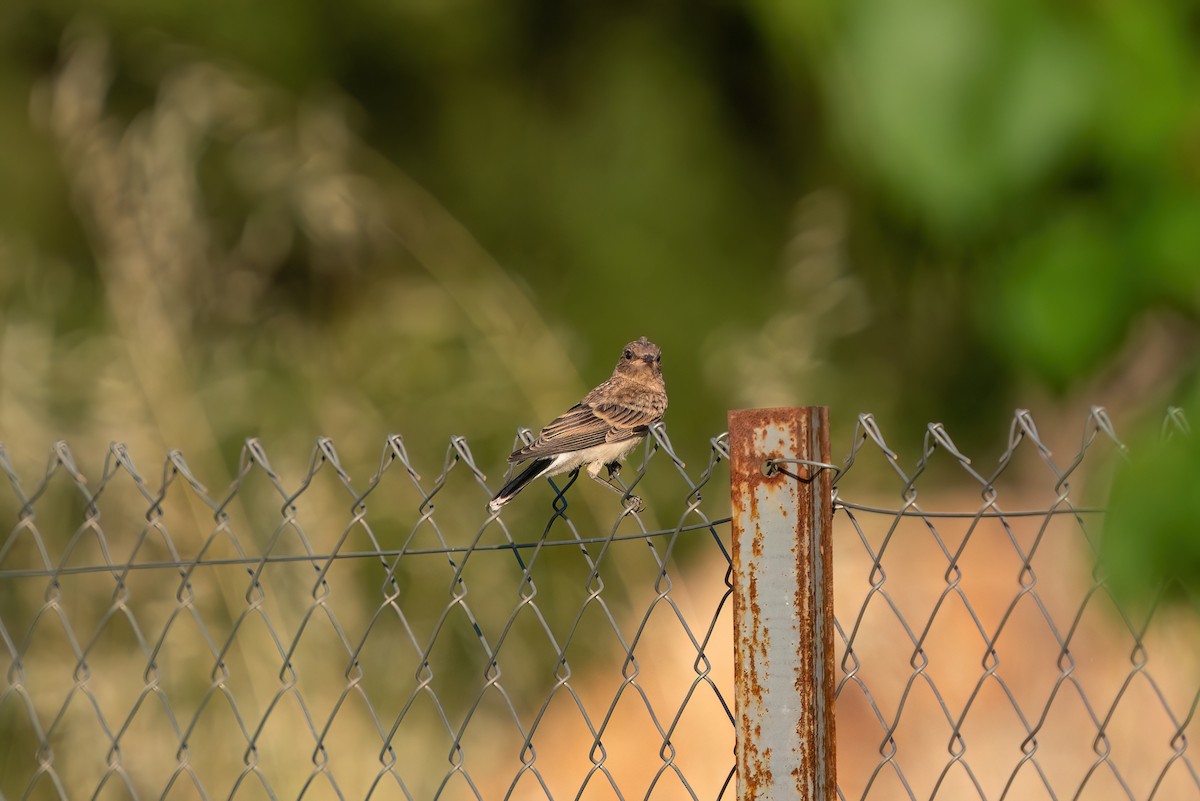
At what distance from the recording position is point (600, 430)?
409cm

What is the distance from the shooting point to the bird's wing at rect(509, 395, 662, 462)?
3865mm

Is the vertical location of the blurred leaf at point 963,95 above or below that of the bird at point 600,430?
below

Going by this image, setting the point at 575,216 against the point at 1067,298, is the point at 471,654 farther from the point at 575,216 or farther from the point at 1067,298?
the point at 1067,298

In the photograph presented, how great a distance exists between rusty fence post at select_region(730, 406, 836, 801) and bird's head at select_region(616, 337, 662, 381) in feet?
8.04

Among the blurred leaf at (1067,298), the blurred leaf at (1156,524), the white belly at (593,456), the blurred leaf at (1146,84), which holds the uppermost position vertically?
the white belly at (593,456)

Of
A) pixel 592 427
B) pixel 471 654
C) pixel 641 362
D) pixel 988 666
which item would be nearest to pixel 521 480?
pixel 592 427

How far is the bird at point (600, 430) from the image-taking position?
379 centimetres

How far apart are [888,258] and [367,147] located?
23.7ft

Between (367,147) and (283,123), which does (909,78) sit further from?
(367,147)

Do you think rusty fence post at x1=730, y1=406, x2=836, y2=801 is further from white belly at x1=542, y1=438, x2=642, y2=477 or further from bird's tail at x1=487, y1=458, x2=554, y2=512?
white belly at x1=542, y1=438, x2=642, y2=477

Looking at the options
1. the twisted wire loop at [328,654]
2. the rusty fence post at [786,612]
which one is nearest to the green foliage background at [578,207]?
the rusty fence post at [786,612]

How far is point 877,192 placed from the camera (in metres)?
1.93

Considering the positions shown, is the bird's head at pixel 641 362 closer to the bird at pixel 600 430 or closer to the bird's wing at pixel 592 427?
the bird at pixel 600 430

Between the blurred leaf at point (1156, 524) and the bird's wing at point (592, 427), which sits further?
the bird's wing at point (592, 427)
